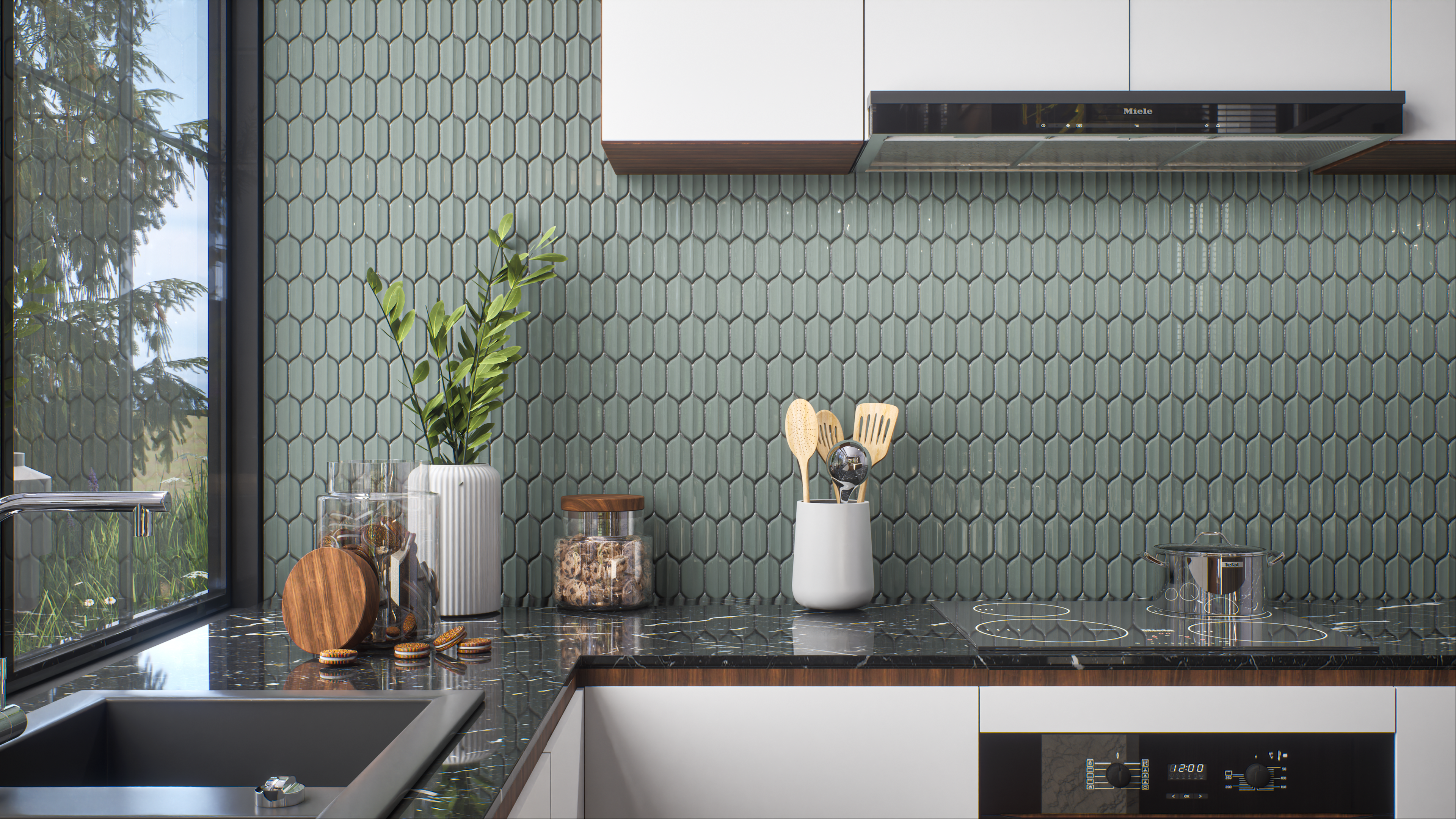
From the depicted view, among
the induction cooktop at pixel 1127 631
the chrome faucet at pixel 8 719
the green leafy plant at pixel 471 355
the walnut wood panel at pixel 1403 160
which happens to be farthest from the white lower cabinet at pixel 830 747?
the walnut wood panel at pixel 1403 160

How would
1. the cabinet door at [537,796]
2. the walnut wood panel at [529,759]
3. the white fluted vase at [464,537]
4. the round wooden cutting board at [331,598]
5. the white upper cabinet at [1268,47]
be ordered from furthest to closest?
the white fluted vase at [464,537] → the white upper cabinet at [1268,47] → the round wooden cutting board at [331,598] → the cabinet door at [537,796] → the walnut wood panel at [529,759]

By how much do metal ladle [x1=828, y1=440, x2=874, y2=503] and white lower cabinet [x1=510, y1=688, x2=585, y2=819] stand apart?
0.64m

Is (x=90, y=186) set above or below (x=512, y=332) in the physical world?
above

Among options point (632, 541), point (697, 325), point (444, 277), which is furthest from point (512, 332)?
point (632, 541)

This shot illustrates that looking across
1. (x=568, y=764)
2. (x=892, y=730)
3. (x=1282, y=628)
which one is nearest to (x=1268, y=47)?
(x=1282, y=628)

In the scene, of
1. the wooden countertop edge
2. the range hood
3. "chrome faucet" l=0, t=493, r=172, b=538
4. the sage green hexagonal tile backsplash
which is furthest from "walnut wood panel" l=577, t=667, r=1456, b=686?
the range hood

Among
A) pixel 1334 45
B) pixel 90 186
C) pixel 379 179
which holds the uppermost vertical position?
pixel 1334 45

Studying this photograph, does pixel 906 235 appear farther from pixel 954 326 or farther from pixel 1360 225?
pixel 1360 225

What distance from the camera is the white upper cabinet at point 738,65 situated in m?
1.69

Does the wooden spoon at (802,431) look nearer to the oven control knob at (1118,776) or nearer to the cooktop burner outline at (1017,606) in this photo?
the cooktop burner outline at (1017,606)

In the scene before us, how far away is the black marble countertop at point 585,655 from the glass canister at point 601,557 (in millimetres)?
36

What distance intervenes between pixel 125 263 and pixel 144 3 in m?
0.48

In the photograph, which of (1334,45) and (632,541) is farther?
(632,541)

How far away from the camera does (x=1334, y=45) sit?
167cm
